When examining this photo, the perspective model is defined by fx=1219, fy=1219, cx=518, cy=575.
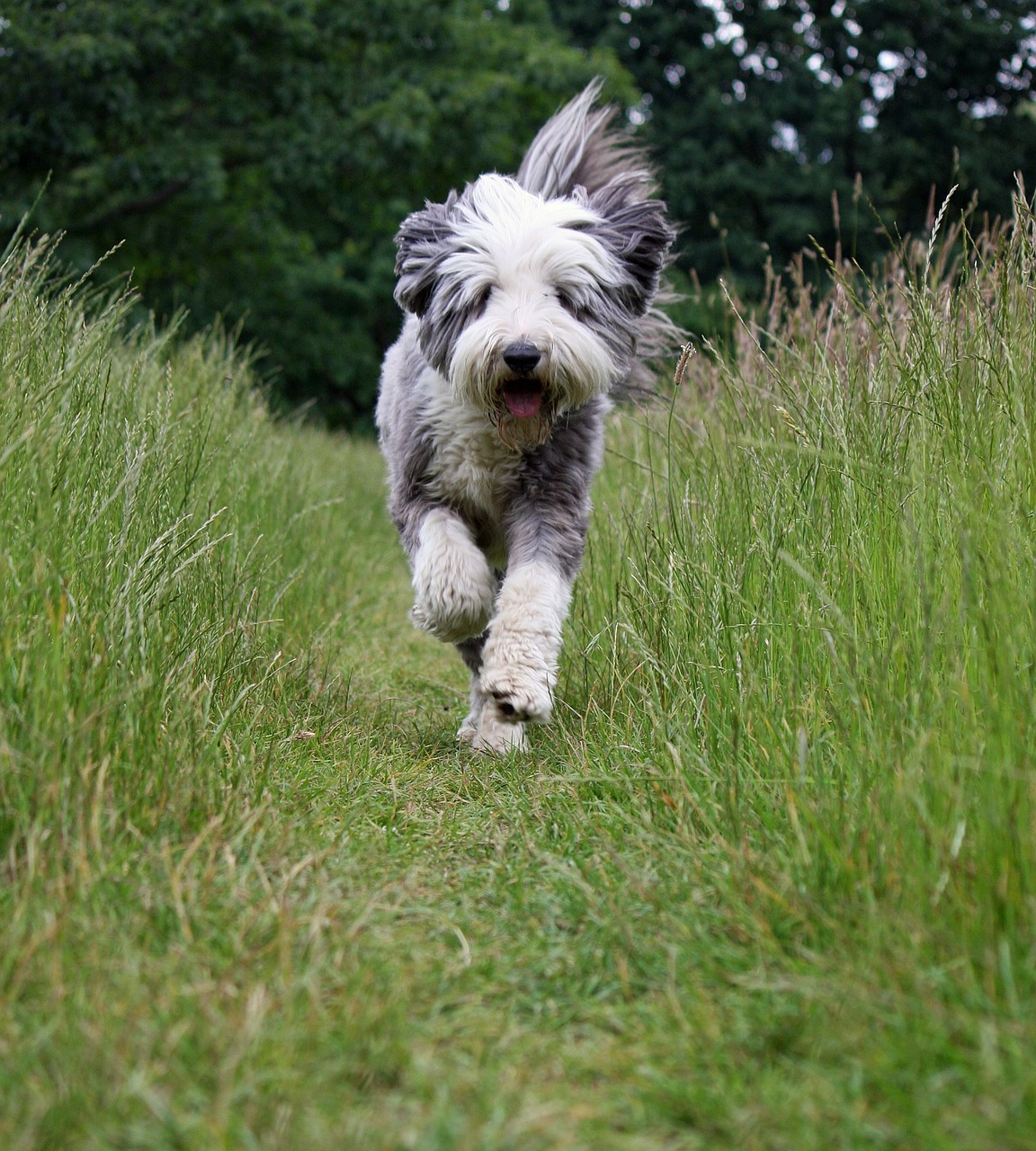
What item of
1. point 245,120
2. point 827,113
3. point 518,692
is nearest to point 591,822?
point 518,692

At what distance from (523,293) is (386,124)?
12244 millimetres

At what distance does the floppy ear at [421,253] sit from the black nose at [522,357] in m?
0.51

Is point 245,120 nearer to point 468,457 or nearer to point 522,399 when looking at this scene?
point 468,457

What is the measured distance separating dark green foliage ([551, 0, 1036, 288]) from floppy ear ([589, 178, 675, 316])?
19398 mm

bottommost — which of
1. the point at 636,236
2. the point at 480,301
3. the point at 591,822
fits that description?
the point at 591,822

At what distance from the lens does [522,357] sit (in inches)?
147

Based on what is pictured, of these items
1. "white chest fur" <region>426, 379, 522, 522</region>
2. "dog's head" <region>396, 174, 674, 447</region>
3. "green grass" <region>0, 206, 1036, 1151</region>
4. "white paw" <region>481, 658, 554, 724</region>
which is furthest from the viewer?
"white chest fur" <region>426, 379, 522, 522</region>

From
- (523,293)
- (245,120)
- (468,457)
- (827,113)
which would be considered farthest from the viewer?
(827,113)

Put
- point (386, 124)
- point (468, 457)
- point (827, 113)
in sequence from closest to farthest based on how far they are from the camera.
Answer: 1. point (468, 457)
2. point (386, 124)
3. point (827, 113)

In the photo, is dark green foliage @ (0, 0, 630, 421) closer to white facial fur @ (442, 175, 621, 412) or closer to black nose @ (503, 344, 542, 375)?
white facial fur @ (442, 175, 621, 412)

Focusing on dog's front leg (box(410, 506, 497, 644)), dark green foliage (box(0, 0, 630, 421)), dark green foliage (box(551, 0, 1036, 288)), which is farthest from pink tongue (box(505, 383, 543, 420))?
dark green foliage (box(551, 0, 1036, 288))

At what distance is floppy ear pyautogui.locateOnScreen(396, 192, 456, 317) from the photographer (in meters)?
4.09

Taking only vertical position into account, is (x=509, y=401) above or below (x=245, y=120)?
below

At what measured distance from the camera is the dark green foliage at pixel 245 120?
1349 centimetres
